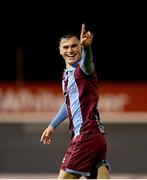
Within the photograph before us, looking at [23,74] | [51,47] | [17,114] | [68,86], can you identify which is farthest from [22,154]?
[68,86]

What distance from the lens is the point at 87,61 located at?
4.81 meters

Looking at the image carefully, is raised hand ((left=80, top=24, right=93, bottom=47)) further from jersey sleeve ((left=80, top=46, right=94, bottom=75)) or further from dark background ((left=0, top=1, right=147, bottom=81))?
dark background ((left=0, top=1, right=147, bottom=81))

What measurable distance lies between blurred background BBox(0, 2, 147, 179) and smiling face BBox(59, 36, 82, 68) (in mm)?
5255

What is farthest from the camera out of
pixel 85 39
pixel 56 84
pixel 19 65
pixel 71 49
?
pixel 19 65

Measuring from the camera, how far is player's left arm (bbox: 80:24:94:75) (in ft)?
15.5

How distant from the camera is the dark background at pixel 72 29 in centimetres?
1448

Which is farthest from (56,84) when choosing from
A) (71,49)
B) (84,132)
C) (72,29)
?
(84,132)

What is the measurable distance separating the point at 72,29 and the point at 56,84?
3291mm

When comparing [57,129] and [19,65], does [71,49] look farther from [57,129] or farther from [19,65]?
[19,65]

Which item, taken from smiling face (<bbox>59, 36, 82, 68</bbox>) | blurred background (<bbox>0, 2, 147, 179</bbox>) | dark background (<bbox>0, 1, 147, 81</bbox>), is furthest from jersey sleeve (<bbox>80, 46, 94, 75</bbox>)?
dark background (<bbox>0, 1, 147, 81</bbox>)

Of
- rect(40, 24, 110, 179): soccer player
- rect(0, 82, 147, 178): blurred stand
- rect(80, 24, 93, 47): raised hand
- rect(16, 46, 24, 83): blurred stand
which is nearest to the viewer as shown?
rect(80, 24, 93, 47): raised hand

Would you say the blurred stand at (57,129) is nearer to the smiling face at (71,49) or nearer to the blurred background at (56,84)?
the blurred background at (56,84)

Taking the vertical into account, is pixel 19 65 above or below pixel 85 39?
below

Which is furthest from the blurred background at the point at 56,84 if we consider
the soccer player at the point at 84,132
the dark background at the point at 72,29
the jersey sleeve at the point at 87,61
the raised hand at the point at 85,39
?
the raised hand at the point at 85,39
